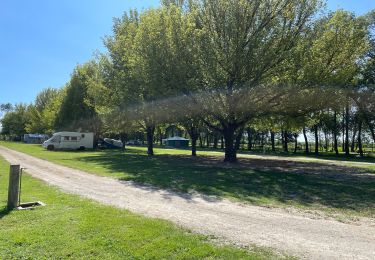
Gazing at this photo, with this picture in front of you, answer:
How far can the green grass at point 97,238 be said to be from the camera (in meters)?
5.53

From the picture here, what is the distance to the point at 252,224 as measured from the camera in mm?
7438

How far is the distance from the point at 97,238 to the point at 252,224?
315 cm

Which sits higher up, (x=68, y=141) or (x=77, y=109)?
(x=77, y=109)

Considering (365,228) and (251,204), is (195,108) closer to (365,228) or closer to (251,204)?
(251,204)

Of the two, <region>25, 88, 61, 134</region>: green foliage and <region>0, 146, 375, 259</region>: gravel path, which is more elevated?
<region>25, 88, 61, 134</region>: green foliage

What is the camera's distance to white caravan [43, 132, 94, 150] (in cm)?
4481

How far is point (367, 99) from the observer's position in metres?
33.3

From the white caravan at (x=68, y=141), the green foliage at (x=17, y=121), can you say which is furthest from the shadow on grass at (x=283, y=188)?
the green foliage at (x=17, y=121)

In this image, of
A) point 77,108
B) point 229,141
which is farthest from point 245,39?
point 77,108

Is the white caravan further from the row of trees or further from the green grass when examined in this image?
the green grass

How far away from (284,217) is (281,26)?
620 inches

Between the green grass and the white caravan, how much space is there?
3800 cm

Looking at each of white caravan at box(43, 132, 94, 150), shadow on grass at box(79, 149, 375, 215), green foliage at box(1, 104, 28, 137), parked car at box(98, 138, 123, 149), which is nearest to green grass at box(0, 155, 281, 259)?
shadow on grass at box(79, 149, 375, 215)

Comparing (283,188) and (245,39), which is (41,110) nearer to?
(245,39)
